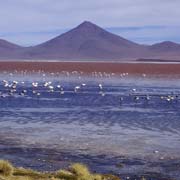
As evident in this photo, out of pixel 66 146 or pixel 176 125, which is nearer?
pixel 66 146

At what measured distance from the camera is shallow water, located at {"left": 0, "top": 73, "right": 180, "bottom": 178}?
17.9 m

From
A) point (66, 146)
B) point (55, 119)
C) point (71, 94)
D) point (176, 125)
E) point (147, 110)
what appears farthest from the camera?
point (71, 94)

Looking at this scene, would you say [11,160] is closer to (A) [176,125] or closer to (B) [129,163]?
(B) [129,163]

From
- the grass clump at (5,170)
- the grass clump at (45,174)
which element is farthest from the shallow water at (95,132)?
the grass clump at (5,170)

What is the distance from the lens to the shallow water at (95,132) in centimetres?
1794

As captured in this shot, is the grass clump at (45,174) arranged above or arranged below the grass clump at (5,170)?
below

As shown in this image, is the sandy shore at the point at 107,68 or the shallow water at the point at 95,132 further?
the sandy shore at the point at 107,68

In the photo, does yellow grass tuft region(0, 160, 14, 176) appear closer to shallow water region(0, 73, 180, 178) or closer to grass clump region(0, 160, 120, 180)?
grass clump region(0, 160, 120, 180)

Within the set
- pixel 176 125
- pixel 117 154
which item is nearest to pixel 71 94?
pixel 176 125

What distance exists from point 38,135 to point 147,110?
11070 mm

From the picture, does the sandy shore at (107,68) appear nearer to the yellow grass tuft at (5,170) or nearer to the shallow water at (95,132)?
the shallow water at (95,132)

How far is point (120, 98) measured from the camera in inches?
1540

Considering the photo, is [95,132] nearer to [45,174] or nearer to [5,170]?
[45,174]

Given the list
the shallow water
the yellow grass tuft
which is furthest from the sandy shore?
the yellow grass tuft
